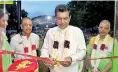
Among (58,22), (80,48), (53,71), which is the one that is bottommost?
(53,71)

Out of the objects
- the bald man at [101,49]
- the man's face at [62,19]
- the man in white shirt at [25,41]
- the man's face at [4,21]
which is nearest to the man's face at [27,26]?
the man in white shirt at [25,41]

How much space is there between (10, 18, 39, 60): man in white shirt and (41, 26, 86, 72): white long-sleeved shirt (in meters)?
0.10

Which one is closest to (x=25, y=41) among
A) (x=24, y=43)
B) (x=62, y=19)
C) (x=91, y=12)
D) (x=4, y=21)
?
(x=24, y=43)

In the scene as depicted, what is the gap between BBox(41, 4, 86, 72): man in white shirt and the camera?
3578 mm

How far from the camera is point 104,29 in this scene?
3.55m

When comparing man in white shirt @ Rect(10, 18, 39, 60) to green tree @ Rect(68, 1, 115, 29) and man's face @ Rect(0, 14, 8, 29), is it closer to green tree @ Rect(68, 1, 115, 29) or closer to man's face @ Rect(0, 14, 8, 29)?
man's face @ Rect(0, 14, 8, 29)

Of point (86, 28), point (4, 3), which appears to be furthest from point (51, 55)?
point (4, 3)

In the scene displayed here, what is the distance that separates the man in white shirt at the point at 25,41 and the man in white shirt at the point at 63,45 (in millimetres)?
98

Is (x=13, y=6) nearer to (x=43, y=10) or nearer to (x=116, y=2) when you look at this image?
(x=43, y=10)

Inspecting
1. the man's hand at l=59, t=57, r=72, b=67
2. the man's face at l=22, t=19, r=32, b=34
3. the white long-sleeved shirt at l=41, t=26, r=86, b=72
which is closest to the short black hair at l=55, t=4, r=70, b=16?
the white long-sleeved shirt at l=41, t=26, r=86, b=72

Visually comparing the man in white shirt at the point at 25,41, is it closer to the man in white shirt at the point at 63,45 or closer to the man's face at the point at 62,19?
the man in white shirt at the point at 63,45

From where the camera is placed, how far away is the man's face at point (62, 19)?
3557 mm

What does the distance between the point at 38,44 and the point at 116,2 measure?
0.87m

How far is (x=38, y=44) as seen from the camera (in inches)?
144
